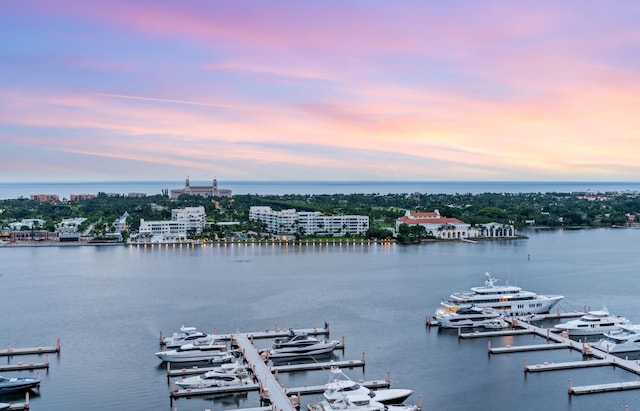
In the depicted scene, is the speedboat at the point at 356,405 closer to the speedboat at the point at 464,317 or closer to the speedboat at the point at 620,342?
the speedboat at the point at 620,342

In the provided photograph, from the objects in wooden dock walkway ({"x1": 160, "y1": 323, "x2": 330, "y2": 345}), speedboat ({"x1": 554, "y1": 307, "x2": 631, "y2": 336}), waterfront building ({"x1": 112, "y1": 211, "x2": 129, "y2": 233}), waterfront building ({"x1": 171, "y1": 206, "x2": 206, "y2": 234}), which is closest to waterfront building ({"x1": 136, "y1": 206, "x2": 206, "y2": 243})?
waterfront building ({"x1": 171, "y1": 206, "x2": 206, "y2": 234})

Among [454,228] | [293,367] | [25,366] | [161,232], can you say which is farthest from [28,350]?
[454,228]

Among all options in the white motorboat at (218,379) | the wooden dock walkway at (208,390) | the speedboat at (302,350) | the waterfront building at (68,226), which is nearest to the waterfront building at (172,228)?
the waterfront building at (68,226)

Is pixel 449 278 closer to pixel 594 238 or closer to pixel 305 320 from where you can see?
pixel 305 320

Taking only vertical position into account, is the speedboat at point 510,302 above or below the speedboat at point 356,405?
above

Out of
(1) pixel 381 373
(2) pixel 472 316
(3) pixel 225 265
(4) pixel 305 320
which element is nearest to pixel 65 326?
(4) pixel 305 320

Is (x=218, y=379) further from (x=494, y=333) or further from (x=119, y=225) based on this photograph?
(x=119, y=225)
